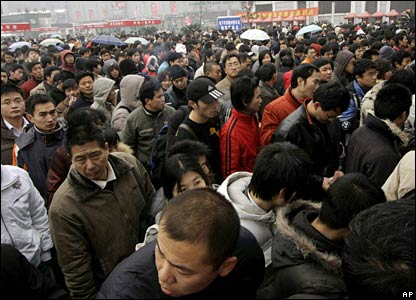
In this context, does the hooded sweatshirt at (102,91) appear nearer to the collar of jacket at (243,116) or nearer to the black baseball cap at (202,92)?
the black baseball cap at (202,92)

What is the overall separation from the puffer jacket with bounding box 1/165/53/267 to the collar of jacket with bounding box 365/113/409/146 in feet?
7.17

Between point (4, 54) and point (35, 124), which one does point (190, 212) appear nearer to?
point (35, 124)

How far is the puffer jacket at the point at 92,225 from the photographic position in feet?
6.41

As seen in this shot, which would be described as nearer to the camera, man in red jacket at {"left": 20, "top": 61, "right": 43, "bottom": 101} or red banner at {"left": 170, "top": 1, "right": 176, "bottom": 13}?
man in red jacket at {"left": 20, "top": 61, "right": 43, "bottom": 101}

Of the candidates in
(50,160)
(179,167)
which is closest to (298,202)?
Answer: (179,167)

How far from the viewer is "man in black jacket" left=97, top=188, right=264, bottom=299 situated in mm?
1183

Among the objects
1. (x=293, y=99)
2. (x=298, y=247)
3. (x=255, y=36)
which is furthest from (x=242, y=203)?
(x=255, y=36)

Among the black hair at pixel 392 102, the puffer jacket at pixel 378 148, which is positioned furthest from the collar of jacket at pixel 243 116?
the black hair at pixel 392 102

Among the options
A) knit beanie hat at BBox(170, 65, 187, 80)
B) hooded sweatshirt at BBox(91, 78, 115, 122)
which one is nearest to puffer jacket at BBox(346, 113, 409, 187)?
knit beanie hat at BBox(170, 65, 187, 80)

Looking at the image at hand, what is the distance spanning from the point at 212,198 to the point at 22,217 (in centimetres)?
138

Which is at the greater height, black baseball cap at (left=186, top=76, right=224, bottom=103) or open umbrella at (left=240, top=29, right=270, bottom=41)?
open umbrella at (left=240, top=29, right=270, bottom=41)

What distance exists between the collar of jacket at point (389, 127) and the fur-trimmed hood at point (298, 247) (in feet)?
3.72

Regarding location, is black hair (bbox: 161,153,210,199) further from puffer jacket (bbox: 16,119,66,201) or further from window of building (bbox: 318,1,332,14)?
window of building (bbox: 318,1,332,14)

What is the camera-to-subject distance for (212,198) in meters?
1.28
